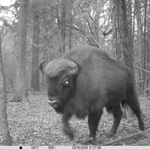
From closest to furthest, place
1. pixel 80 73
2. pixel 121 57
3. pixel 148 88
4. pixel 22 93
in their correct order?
pixel 80 73, pixel 121 57, pixel 22 93, pixel 148 88

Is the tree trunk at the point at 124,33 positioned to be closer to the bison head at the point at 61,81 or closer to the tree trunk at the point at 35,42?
the bison head at the point at 61,81

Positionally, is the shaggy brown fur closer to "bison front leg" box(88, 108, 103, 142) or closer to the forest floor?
"bison front leg" box(88, 108, 103, 142)

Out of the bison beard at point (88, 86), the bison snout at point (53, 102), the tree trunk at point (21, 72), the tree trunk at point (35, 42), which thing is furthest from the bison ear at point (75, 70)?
the tree trunk at point (35, 42)

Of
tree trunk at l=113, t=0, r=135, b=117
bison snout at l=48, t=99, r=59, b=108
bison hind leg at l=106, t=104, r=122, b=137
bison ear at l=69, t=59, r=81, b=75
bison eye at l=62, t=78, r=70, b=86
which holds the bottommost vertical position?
bison hind leg at l=106, t=104, r=122, b=137

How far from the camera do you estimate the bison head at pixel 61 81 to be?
5133 millimetres

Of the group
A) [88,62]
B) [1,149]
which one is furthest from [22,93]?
[1,149]

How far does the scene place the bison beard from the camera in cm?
534

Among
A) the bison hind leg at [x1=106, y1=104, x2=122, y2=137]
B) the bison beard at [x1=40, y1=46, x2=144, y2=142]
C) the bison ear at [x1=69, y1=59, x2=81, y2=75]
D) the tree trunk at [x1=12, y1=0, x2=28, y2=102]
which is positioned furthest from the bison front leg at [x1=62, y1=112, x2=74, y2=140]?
the tree trunk at [x1=12, y1=0, x2=28, y2=102]

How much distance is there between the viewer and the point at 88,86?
5973 mm

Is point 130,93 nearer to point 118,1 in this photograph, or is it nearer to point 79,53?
point 79,53

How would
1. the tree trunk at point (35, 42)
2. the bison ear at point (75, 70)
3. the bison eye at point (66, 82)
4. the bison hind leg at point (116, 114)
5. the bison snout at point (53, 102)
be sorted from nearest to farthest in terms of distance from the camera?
the bison snout at point (53, 102), the bison eye at point (66, 82), the bison ear at point (75, 70), the bison hind leg at point (116, 114), the tree trunk at point (35, 42)

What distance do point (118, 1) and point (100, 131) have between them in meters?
4.19

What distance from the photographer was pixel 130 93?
289 inches

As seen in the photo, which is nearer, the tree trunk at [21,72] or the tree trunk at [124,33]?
the tree trunk at [124,33]
